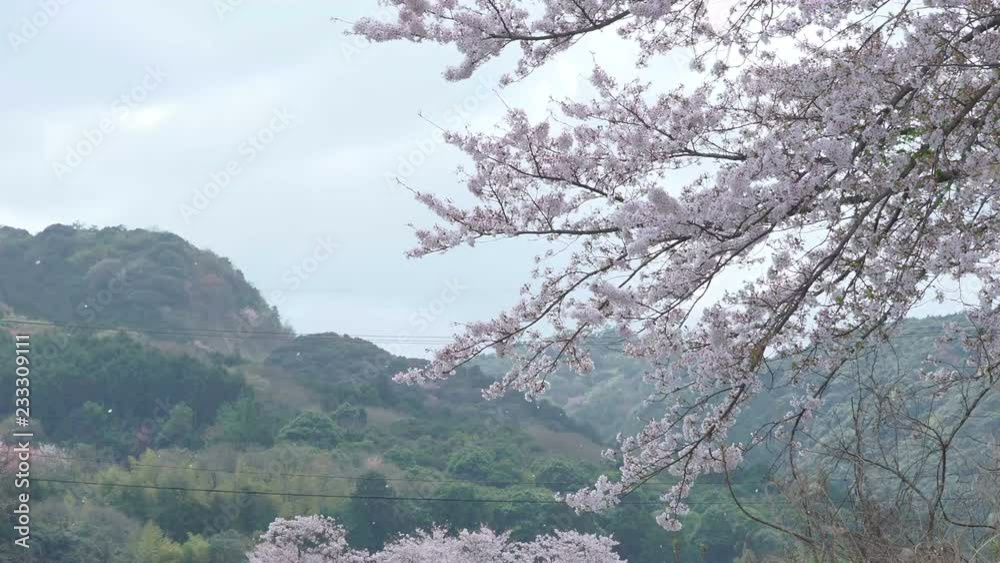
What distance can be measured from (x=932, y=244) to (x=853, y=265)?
0.31 metres

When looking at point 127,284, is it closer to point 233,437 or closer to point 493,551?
point 233,437

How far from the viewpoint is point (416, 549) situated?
26328 millimetres

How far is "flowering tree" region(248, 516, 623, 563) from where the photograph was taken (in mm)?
24797

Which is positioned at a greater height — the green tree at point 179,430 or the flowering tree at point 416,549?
the green tree at point 179,430

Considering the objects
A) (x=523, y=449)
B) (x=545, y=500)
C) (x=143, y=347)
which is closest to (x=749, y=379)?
(x=545, y=500)

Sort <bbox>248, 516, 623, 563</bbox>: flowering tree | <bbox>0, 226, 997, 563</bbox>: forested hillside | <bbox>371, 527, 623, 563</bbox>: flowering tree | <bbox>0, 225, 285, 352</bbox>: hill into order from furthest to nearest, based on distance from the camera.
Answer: <bbox>0, 225, 285, 352</bbox>: hill, <bbox>0, 226, 997, 563</bbox>: forested hillside, <bbox>371, 527, 623, 563</bbox>: flowering tree, <bbox>248, 516, 623, 563</bbox>: flowering tree

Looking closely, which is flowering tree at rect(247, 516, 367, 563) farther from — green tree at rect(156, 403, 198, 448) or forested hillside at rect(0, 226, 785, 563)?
green tree at rect(156, 403, 198, 448)

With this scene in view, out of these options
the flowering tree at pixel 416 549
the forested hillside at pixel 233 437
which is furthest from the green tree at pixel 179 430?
the flowering tree at pixel 416 549

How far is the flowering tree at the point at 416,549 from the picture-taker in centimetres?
2480

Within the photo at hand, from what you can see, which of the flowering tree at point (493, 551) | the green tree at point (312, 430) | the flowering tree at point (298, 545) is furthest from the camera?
the green tree at point (312, 430)

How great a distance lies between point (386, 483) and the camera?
115ft

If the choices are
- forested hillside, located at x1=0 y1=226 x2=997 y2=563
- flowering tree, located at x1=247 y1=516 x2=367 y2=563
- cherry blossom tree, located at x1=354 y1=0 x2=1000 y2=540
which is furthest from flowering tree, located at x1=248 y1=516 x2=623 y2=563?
cherry blossom tree, located at x1=354 y1=0 x2=1000 y2=540

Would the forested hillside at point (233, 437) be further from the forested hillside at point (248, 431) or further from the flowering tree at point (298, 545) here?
the flowering tree at point (298, 545)

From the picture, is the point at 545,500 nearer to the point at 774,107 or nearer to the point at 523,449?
the point at 523,449
